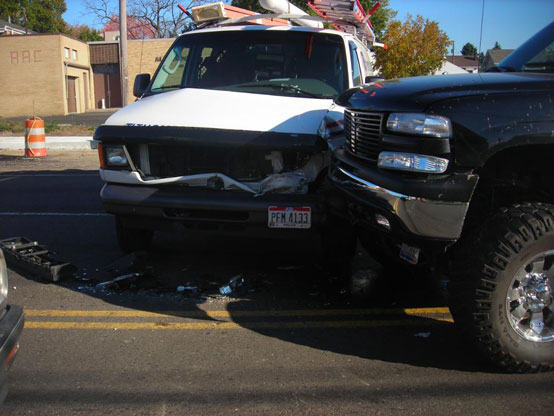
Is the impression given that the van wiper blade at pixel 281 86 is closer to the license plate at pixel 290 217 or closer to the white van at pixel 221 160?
the white van at pixel 221 160

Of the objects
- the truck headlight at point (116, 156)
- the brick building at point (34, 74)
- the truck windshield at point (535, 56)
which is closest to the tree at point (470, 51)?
the truck windshield at point (535, 56)

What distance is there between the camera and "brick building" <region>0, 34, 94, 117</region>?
36969 millimetres

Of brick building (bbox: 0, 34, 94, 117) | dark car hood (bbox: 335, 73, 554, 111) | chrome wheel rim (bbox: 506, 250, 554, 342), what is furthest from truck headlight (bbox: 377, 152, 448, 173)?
brick building (bbox: 0, 34, 94, 117)

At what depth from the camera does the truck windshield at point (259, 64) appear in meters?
5.68

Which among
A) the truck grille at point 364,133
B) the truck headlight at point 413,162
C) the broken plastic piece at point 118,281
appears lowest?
the broken plastic piece at point 118,281

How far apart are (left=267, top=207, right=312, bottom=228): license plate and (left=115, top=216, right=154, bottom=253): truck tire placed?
5.59 ft

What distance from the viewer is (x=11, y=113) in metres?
38.0

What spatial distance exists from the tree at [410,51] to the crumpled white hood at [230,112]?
2073cm

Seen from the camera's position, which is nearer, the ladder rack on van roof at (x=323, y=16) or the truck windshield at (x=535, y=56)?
the truck windshield at (x=535, y=56)

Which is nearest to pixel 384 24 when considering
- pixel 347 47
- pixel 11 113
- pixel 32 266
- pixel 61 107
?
pixel 61 107

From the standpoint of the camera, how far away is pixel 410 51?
25.0 metres

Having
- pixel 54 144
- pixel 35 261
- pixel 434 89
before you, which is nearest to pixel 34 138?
pixel 54 144

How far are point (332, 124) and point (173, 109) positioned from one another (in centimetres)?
144

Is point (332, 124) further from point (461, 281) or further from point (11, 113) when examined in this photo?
point (11, 113)
